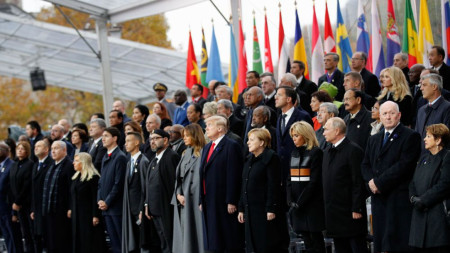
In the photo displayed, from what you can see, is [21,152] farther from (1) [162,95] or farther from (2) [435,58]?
(2) [435,58]

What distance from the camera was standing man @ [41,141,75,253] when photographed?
1113 centimetres

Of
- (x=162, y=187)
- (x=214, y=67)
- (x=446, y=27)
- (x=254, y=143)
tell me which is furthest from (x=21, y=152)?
(x=446, y=27)

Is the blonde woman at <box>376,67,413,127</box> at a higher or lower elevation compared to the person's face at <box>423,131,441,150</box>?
higher

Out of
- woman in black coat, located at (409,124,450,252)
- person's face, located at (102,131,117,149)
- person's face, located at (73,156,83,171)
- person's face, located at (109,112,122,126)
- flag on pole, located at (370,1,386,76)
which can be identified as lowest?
woman in black coat, located at (409,124,450,252)

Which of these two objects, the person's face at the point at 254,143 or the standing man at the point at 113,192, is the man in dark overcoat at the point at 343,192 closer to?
the person's face at the point at 254,143

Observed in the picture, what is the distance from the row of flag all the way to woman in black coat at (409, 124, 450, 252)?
487cm

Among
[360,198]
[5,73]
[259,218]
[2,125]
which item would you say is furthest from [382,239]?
[2,125]

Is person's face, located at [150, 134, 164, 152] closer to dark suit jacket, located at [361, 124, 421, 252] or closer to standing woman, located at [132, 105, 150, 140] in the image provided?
standing woman, located at [132, 105, 150, 140]

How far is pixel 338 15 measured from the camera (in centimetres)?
1370

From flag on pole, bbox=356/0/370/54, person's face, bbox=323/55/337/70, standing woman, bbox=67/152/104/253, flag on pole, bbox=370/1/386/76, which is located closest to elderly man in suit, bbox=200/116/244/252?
standing woman, bbox=67/152/104/253

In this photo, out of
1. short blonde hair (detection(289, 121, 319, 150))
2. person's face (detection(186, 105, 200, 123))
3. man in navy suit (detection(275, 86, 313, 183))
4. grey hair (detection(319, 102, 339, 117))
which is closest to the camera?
short blonde hair (detection(289, 121, 319, 150))

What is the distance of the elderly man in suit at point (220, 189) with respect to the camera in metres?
8.73

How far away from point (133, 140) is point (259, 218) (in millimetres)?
2651

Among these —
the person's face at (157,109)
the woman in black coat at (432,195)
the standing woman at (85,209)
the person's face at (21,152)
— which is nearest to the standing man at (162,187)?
the standing woman at (85,209)
